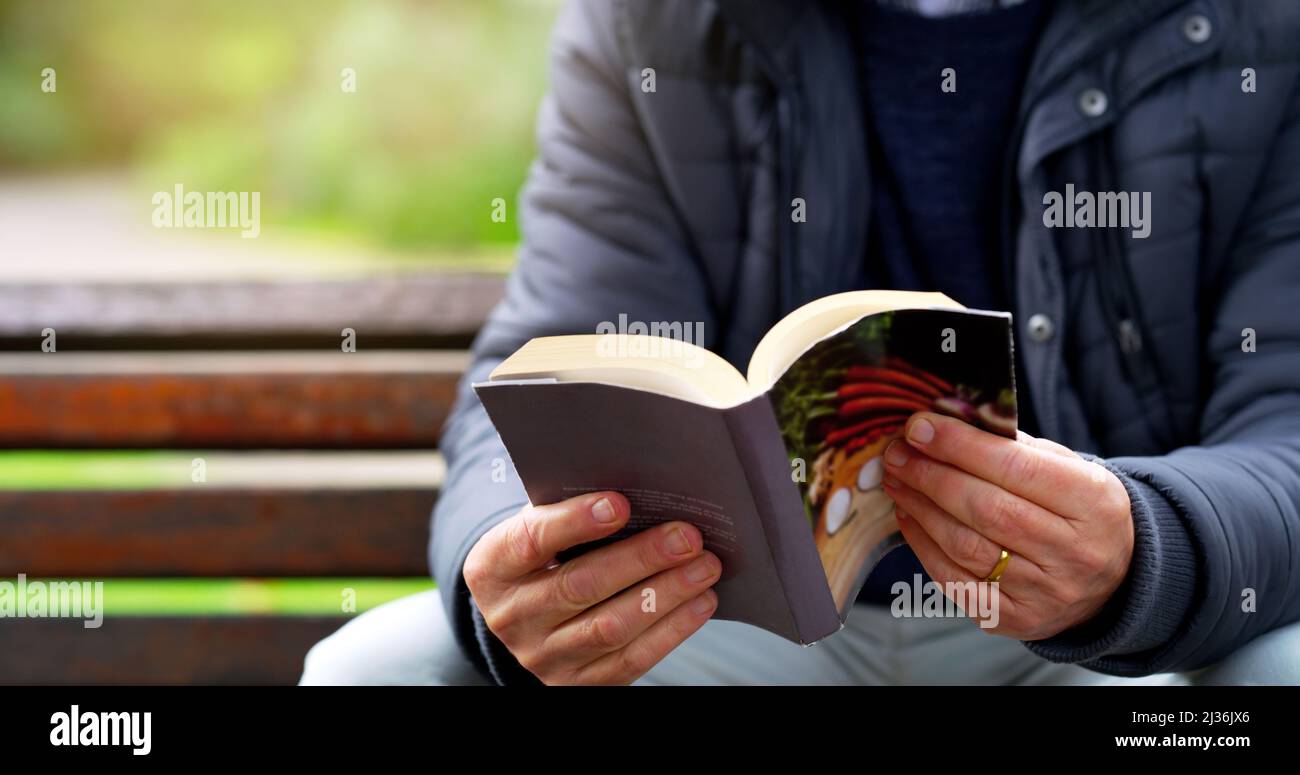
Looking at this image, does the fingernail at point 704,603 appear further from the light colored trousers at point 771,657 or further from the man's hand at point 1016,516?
the light colored trousers at point 771,657

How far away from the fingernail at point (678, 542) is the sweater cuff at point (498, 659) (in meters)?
0.29

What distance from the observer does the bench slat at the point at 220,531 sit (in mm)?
1788

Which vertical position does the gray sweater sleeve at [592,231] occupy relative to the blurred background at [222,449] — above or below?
above

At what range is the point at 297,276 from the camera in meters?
1.87

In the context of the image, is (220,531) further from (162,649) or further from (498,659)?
(498,659)

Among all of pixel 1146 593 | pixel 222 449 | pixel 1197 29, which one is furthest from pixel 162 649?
pixel 1197 29

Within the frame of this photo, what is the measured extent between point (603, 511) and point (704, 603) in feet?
0.45

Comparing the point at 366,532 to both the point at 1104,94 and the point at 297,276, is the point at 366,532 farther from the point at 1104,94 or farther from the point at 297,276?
the point at 1104,94

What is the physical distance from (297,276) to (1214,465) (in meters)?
1.37

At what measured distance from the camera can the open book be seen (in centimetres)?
85

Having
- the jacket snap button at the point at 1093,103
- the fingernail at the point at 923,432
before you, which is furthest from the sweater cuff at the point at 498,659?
the jacket snap button at the point at 1093,103

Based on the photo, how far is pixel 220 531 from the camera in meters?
1.80

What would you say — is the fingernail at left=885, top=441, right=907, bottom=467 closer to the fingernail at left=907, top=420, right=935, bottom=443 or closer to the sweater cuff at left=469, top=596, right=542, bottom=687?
the fingernail at left=907, top=420, right=935, bottom=443
